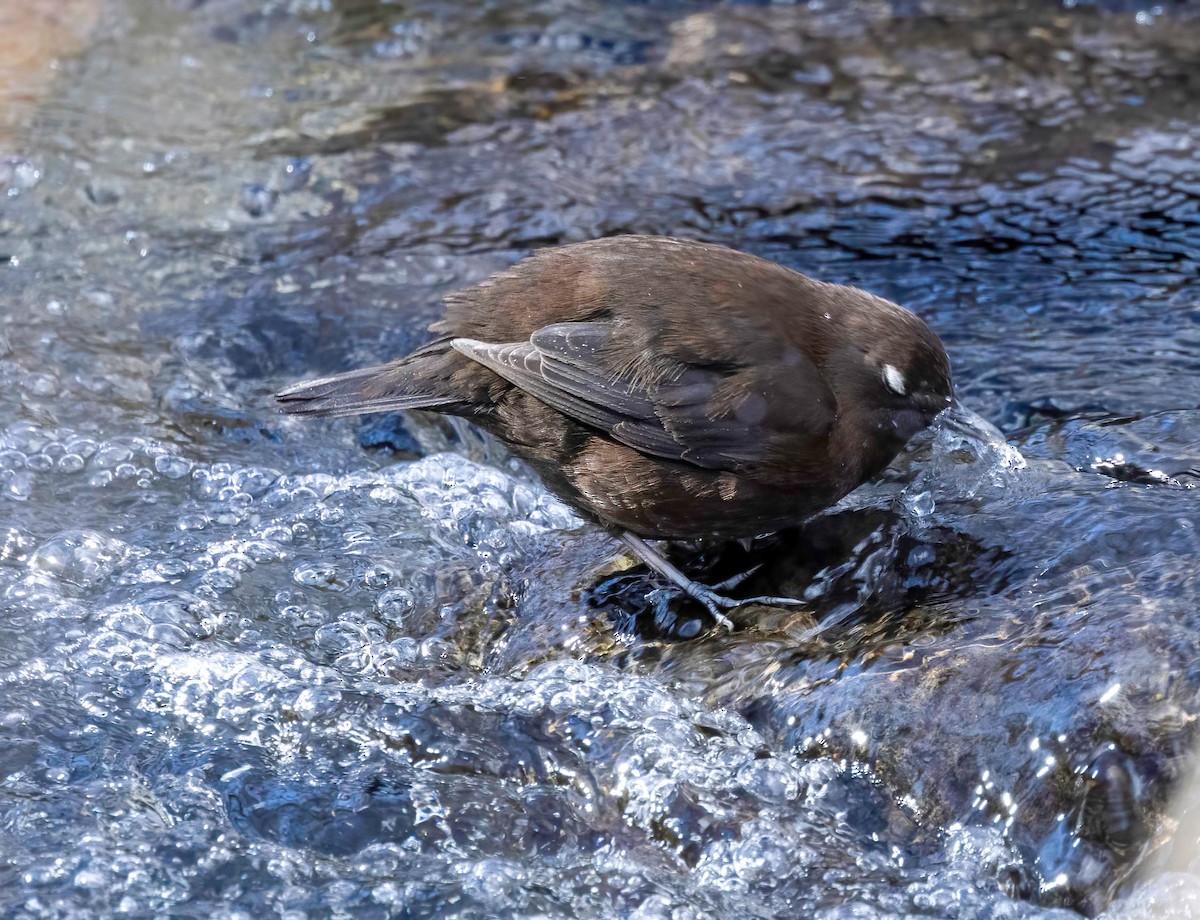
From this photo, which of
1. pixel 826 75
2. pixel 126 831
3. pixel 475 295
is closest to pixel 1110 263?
pixel 826 75

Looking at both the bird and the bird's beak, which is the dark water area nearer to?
the bird's beak

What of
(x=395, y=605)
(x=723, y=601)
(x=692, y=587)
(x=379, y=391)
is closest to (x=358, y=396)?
(x=379, y=391)

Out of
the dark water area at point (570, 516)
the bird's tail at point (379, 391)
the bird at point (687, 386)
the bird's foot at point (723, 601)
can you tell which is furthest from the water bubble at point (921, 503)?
the bird's tail at point (379, 391)

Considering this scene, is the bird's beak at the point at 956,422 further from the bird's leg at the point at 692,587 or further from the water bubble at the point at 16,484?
the water bubble at the point at 16,484

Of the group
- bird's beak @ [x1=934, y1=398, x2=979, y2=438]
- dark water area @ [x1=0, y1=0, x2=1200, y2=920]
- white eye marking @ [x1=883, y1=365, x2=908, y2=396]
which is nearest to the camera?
dark water area @ [x1=0, y1=0, x2=1200, y2=920]

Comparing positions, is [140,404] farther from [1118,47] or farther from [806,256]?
[1118,47]

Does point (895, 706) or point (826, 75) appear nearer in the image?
point (895, 706)

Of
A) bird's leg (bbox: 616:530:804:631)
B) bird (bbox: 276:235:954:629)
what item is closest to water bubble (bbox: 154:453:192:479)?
bird (bbox: 276:235:954:629)

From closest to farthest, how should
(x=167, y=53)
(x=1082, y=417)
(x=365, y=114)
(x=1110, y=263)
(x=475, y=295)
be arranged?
(x=475, y=295) → (x=1082, y=417) → (x=1110, y=263) → (x=365, y=114) → (x=167, y=53)
